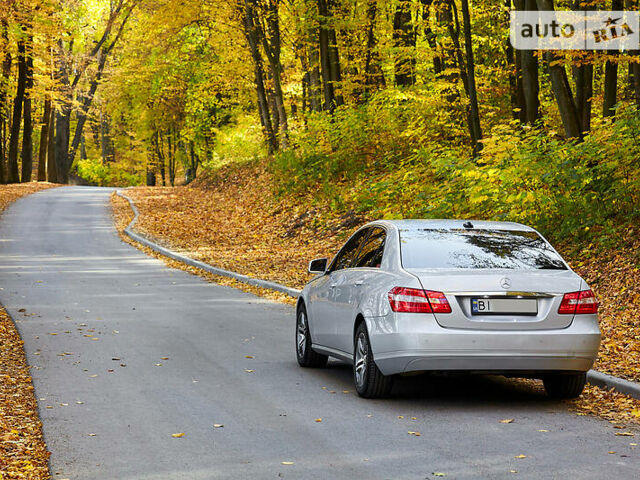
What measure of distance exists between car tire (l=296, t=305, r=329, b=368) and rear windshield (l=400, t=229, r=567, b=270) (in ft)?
6.98

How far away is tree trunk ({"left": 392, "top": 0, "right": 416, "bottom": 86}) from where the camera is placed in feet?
80.9

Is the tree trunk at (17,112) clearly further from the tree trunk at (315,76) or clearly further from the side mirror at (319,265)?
the side mirror at (319,265)

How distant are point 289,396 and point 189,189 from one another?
37675mm

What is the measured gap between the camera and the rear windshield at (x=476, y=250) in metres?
7.76

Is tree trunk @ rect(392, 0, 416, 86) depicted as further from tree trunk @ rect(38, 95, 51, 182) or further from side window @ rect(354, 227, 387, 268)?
tree trunk @ rect(38, 95, 51, 182)

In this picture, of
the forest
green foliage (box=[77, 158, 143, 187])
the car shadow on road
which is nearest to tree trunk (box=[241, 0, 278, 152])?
the forest

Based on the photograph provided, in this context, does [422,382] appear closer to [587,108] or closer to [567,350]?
[567,350]

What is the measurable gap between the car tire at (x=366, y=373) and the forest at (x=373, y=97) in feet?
26.9

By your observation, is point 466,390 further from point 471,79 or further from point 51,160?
point 51,160

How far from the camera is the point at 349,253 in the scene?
933 centimetres

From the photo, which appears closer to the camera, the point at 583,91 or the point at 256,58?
the point at 583,91

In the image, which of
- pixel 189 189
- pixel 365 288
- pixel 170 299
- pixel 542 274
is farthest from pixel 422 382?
pixel 189 189

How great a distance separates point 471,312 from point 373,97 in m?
22.2

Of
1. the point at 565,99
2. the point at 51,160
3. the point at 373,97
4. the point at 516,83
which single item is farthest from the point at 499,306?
the point at 51,160
